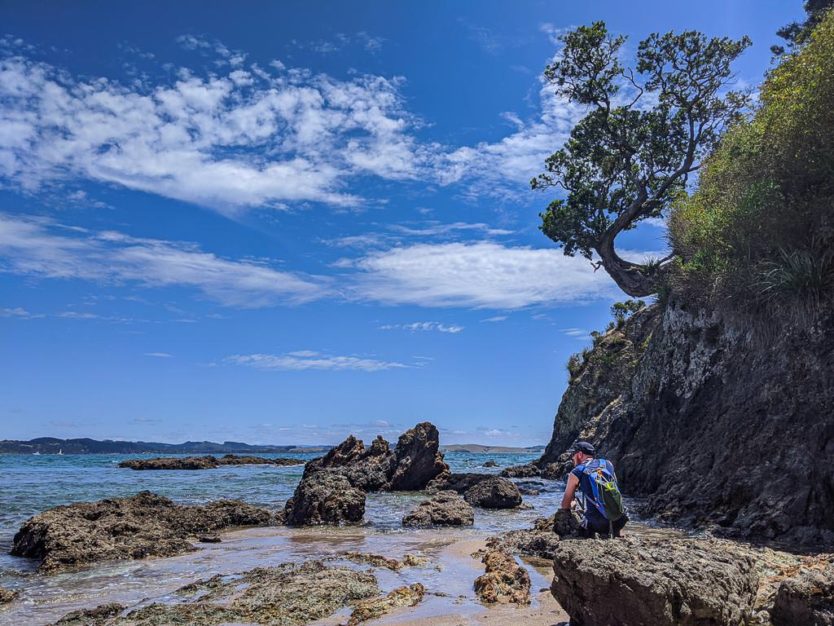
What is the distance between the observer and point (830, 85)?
14.1 meters

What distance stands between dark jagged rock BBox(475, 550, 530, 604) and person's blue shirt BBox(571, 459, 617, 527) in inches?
46.2

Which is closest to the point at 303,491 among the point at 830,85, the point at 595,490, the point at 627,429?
the point at 595,490

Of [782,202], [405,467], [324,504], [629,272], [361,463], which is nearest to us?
[782,202]

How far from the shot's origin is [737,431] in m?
13.9

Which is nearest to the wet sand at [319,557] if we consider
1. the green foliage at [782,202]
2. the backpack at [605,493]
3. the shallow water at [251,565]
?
the shallow water at [251,565]

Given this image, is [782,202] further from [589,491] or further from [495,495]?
[495,495]

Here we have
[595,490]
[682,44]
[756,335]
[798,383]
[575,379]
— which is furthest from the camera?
[575,379]

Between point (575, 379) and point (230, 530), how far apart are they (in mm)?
33866

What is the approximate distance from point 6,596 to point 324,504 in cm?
877

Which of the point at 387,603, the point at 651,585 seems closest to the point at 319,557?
the point at 387,603

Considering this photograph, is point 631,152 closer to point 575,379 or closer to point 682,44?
point 682,44

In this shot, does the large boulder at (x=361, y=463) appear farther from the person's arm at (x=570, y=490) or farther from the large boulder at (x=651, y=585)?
the large boulder at (x=651, y=585)

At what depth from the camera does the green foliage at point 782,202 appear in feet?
44.7

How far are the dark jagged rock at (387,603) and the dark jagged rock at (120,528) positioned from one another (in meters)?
5.87
